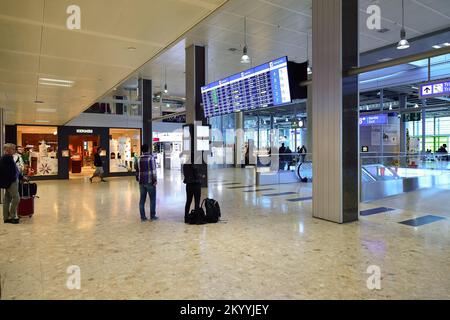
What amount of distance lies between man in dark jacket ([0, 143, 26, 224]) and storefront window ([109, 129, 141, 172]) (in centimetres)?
1075

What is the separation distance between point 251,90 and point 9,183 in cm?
550

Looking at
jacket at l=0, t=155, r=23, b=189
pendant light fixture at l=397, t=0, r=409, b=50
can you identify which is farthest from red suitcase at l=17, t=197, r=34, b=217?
pendant light fixture at l=397, t=0, r=409, b=50

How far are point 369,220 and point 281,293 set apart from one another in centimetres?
372

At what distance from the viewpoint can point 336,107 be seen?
5754mm

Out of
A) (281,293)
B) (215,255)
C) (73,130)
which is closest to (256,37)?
(215,255)

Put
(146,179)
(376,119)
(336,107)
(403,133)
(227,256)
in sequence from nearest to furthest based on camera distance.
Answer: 1. (227,256)
2. (336,107)
3. (146,179)
4. (376,119)
5. (403,133)

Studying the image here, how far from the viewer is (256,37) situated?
960 centimetres

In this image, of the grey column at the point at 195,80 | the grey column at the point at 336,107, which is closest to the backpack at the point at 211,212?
the grey column at the point at 336,107

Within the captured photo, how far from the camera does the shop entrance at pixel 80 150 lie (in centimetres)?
1767

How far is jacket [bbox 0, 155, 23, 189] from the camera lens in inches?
239

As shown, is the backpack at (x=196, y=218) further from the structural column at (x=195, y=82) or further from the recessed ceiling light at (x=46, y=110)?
the recessed ceiling light at (x=46, y=110)
